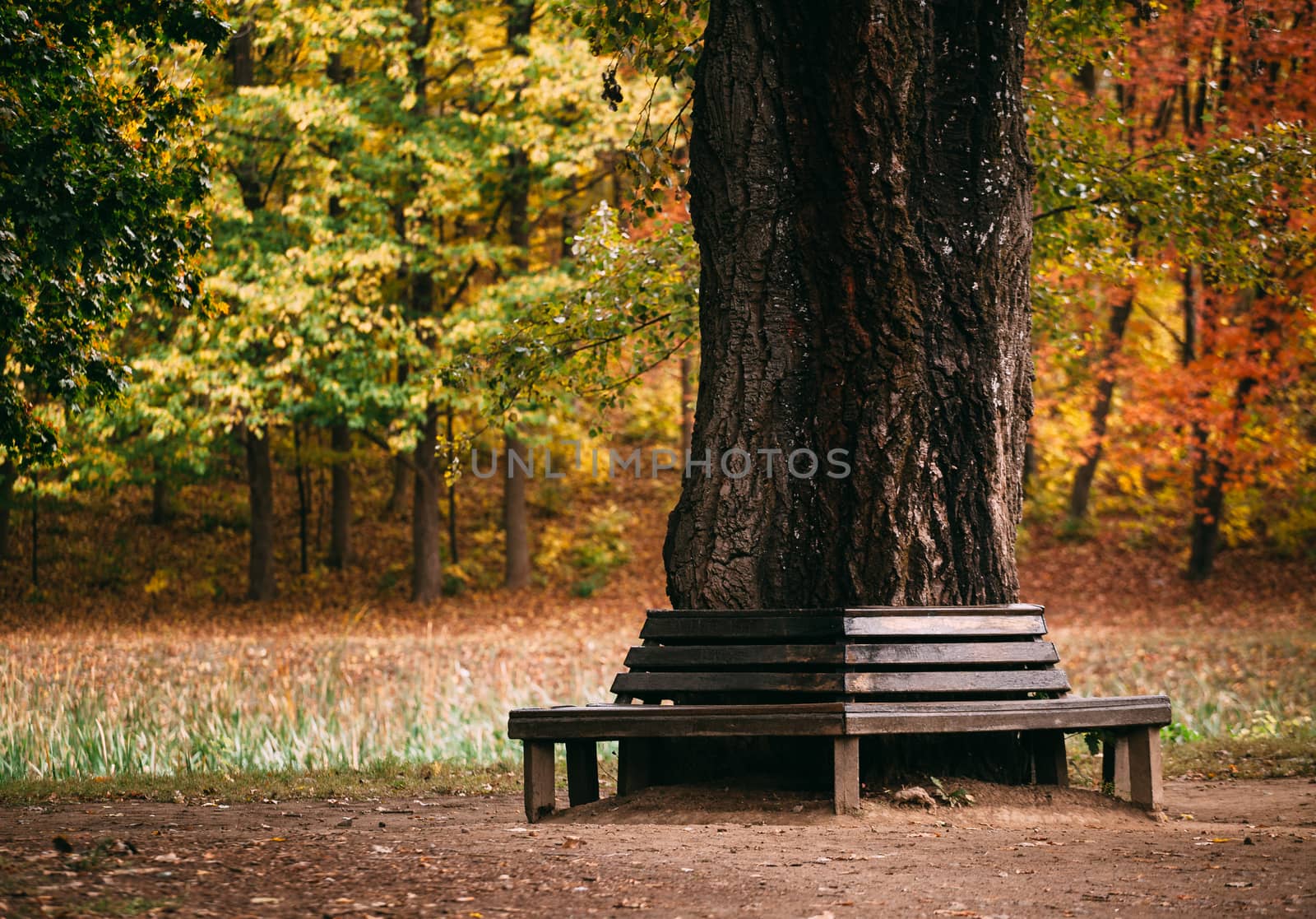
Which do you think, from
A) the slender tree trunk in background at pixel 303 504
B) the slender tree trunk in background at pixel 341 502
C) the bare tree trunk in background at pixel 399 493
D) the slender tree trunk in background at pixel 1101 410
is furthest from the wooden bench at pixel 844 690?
the bare tree trunk in background at pixel 399 493

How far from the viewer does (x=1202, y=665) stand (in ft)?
41.4

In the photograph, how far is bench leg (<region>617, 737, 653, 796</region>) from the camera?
18.2 feet

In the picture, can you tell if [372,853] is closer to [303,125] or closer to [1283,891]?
[1283,891]

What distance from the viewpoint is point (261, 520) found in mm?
20703

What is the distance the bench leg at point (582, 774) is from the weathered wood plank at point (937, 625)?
1350 millimetres

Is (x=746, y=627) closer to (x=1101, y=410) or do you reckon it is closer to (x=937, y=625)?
(x=937, y=625)

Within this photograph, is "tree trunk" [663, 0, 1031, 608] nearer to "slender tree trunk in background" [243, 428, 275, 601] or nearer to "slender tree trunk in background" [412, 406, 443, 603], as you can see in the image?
"slender tree trunk in background" [412, 406, 443, 603]

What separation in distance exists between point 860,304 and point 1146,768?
2.26 meters

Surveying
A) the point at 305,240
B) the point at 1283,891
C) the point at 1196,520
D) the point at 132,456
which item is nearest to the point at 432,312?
the point at 305,240

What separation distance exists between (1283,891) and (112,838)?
12.0 ft

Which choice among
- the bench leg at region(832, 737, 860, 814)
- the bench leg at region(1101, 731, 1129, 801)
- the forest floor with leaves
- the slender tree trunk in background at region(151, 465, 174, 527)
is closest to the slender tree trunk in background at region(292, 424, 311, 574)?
the slender tree trunk in background at region(151, 465, 174, 527)

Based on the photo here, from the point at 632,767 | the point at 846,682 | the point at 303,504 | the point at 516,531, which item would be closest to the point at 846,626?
the point at 846,682

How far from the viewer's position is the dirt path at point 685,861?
138 inches

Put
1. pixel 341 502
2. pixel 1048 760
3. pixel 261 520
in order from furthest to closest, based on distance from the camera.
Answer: pixel 341 502, pixel 261 520, pixel 1048 760
